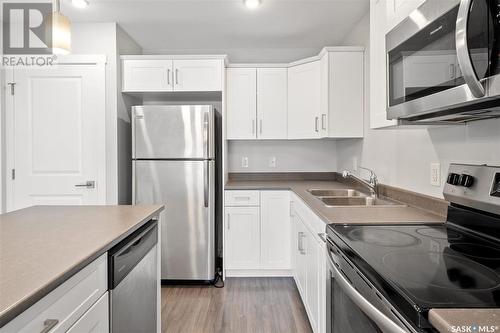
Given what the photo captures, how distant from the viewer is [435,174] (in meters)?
1.68

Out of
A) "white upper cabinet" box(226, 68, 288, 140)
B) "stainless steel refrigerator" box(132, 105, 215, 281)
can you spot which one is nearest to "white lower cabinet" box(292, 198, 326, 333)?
"stainless steel refrigerator" box(132, 105, 215, 281)

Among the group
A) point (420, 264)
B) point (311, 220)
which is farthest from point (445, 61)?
point (311, 220)

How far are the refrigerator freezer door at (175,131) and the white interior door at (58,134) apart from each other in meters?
0.42

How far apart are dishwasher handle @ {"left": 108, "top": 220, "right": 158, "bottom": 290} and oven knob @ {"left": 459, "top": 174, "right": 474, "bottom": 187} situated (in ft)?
4.68

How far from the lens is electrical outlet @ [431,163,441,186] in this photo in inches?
65.1

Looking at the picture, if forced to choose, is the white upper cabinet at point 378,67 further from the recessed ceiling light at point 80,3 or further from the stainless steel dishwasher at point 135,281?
the recessed ceiling light at point 80,3

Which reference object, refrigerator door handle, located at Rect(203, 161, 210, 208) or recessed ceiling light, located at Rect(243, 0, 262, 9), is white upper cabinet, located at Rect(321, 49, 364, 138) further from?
refrigerator door handle, located at Rect(203, 161, 210, 208)

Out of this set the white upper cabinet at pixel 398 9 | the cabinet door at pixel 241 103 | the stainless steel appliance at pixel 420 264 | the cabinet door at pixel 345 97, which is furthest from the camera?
the cabinet door at pixel 241 103

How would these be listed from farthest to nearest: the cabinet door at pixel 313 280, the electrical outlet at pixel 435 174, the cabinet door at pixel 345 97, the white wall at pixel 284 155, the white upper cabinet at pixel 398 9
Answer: the white wall at pixel 284 155 < the cabinet door at pixel 345 97 < the cabinet door at pixel 313 280 < the electrical outlet at pixel 435 174 < the white upper cabinet at pixel 398 9

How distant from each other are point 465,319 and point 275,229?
245cm

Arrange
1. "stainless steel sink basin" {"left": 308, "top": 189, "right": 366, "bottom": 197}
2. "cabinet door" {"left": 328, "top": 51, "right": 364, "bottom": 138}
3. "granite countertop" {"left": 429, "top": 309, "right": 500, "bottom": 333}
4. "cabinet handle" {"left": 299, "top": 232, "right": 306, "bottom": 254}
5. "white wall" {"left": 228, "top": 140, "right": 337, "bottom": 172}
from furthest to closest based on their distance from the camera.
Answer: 1. "white wall" {"left": 228, "top": 140, "right": 337, "bottom": 172}
2. "cabinet door" {"left": 328, "top": 51, "right": 364, "bottom": 138}
3. "stainless steel sink basin" {"left": 308, "top": 189, "right": 366, "bottom": 197}
4. "cabinet handle" {"left": 299, "top": 232, "right": 306, "bottom": 254}
5. "granite countertop" {"left": 429, "top": 309, "right": 500, "bottom": 333}

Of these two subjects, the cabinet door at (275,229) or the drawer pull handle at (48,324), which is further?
the cabinet door at (275,229)

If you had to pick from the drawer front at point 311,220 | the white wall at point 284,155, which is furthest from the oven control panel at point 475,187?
the white wall at point 284,155

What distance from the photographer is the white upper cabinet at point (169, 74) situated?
3.05 meters
